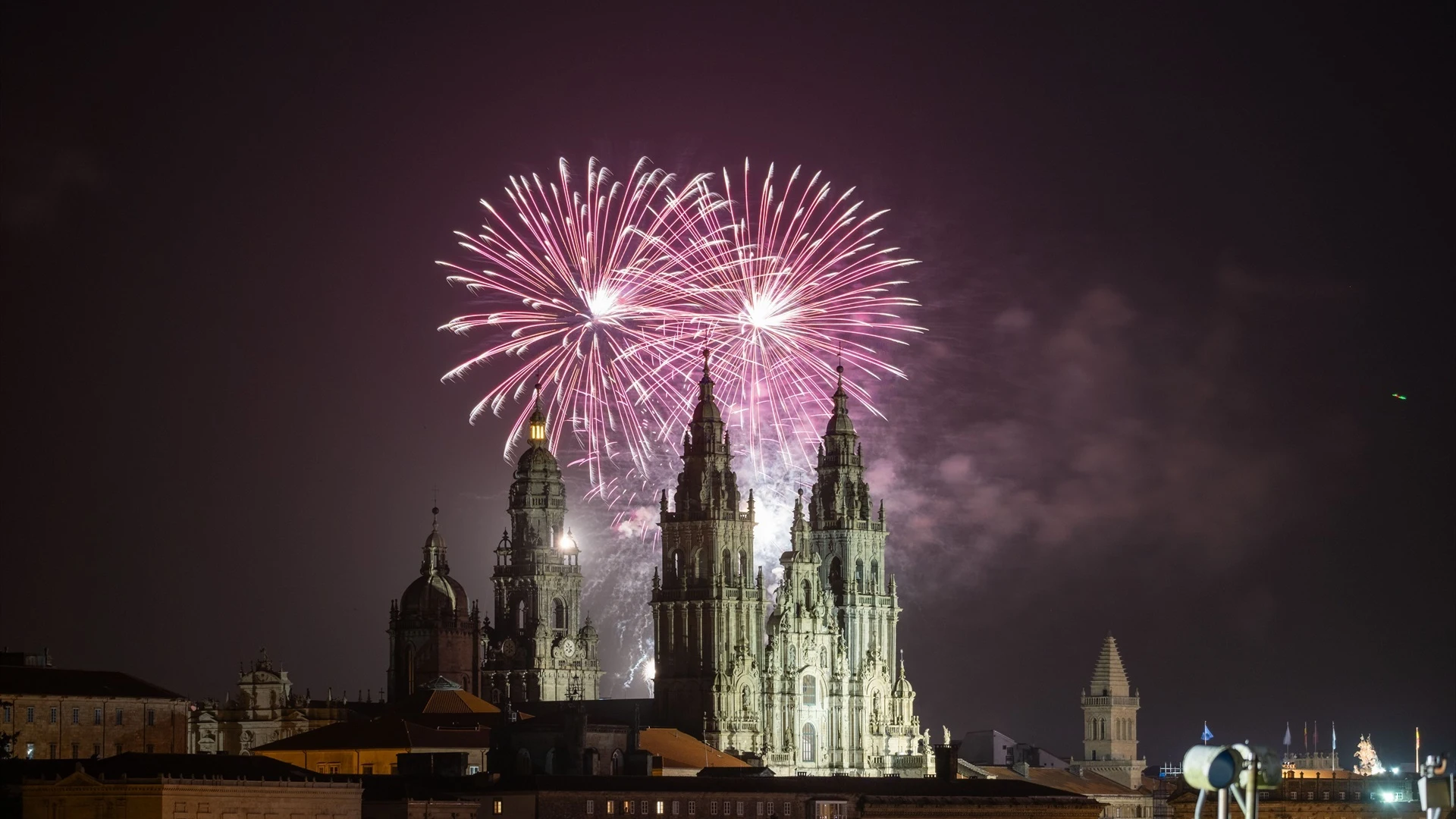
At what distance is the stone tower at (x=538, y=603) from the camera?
548 feet

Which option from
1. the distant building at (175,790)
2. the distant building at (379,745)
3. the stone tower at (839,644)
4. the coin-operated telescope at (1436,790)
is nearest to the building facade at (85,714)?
the distant building at (379,745)

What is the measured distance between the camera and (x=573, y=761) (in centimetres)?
12006

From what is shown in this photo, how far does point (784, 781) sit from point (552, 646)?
52.7 metres

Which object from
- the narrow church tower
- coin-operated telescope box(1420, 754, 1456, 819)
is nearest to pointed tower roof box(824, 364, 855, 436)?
the narrow church tower

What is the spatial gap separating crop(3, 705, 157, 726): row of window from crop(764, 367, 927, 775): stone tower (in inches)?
1357

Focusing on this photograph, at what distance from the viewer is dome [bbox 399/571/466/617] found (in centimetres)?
16700

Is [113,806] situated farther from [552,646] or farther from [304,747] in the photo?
[552,646]

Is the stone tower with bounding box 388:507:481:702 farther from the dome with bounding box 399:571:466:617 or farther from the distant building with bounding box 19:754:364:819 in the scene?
the distant building with bounding box 19:754:364:819

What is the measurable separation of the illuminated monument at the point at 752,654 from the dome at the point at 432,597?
86.8 feet

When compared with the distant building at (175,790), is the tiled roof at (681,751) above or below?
above

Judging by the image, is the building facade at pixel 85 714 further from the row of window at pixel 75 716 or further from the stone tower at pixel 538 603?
the stone tower at pixel 538 603

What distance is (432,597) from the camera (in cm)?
16775

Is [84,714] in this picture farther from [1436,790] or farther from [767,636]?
[1436,790]

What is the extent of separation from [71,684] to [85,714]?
2.14 metres
